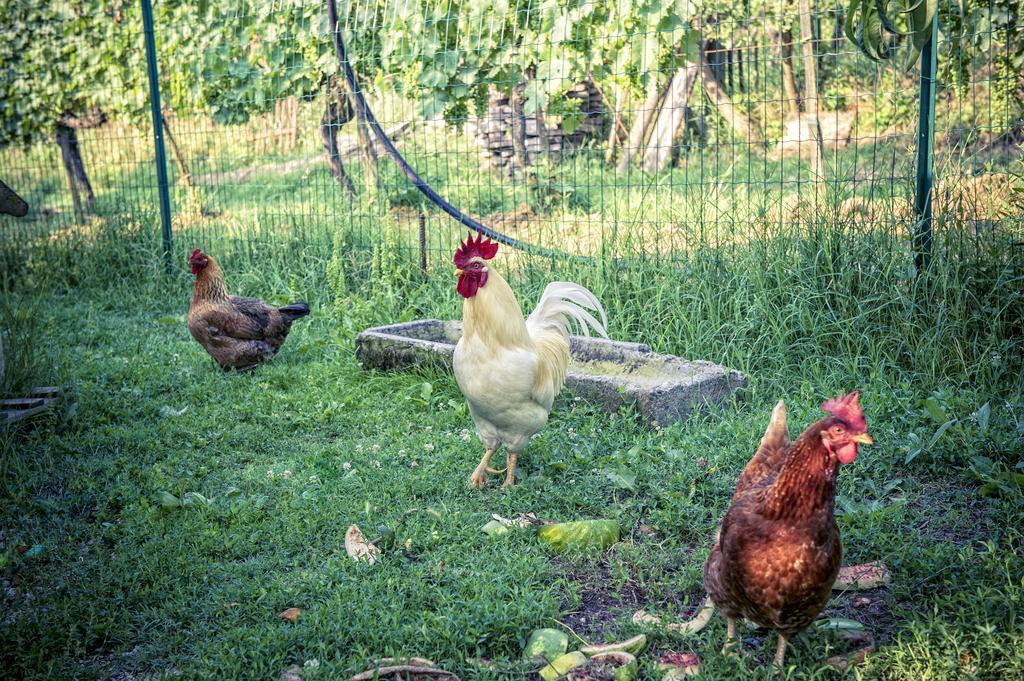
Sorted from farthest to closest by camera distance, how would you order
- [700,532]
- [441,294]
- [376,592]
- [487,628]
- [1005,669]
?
[441,294] < [700,532] < [376,592] < [487,628] < [1005,669]

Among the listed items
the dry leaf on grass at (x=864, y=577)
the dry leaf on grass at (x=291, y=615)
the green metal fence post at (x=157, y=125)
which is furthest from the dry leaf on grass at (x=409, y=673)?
the green metal fence post at (x=157, y=125)

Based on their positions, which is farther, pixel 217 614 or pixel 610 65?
pixel 610 65

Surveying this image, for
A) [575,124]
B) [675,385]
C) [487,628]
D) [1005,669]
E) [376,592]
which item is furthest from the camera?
[575,124]

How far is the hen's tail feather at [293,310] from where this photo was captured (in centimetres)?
647

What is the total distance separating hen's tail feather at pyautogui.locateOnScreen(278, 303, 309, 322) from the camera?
647cm

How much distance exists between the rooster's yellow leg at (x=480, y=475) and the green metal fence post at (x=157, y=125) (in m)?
5.66

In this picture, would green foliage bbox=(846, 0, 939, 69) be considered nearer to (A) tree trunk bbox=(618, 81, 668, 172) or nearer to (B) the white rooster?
(B) the white rooster

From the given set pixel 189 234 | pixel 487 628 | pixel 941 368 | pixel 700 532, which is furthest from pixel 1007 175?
pixel 189 234

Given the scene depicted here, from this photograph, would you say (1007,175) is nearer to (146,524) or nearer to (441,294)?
(441,294)

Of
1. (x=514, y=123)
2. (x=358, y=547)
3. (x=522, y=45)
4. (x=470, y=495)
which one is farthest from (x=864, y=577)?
(x=514, y=123)

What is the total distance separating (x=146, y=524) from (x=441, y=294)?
3581mm

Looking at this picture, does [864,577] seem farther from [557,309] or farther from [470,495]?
[557,309]

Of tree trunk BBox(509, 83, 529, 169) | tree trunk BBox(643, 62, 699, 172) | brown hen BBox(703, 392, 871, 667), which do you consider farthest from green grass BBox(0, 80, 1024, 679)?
tree trunk BBox(643, 62, 699, 172)

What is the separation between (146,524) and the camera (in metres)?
3.87
